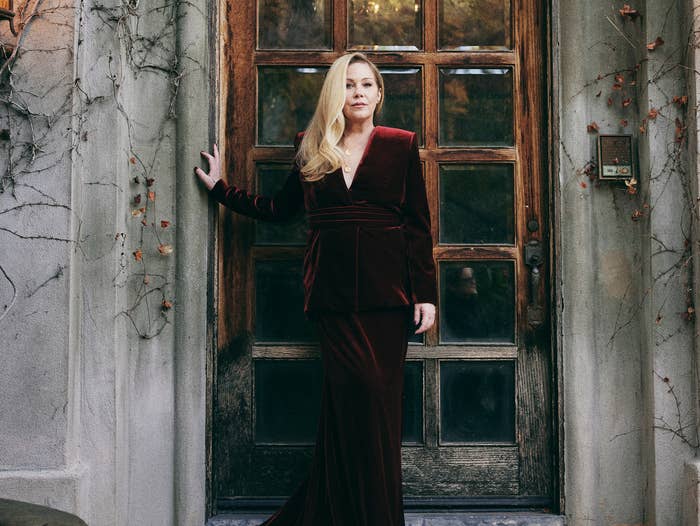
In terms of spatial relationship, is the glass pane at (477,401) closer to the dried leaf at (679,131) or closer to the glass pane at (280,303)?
the glass pane at (280,303)

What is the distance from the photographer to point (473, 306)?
355cm

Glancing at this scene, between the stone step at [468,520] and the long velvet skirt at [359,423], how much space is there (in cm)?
42

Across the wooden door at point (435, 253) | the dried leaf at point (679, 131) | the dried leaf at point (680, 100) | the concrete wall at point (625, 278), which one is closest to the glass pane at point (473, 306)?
the wooden door at point (435, 253)

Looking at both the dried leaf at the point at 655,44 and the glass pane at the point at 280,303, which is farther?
the glass pane at the point at 280,303

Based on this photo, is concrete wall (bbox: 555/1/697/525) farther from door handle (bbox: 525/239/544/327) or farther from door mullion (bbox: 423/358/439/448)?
door mullion (bbox: 423/358/439/448)

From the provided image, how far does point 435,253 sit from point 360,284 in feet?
2.17

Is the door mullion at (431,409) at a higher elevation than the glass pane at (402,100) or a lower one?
lower

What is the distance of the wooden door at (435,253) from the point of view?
3533 mm

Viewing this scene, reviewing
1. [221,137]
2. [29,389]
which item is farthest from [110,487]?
[221,137]

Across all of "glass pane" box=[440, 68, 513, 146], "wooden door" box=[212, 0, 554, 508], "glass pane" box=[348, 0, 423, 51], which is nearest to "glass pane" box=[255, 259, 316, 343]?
"wooden door" box=[212, 0, 554, 508]

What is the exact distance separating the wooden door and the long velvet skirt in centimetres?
47

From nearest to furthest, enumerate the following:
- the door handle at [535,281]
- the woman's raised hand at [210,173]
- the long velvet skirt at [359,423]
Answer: the long velvet skirt at [359,423] < the woman's raised hand at [210,173] < the door handle at [535,281]

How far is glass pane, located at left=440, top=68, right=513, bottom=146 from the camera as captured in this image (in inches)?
141

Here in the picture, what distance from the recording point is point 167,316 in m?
3.38
